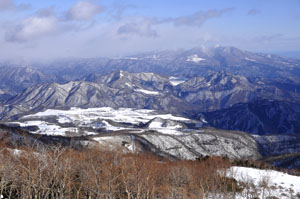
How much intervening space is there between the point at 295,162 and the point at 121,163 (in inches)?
3182

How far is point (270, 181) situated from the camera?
40.6 metres

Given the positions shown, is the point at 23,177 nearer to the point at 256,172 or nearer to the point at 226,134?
the point at 256,172

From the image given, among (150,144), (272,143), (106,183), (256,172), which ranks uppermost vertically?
(106,183)

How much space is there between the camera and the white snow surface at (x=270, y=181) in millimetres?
36812

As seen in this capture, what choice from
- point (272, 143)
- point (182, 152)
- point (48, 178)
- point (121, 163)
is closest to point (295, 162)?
point (182, 152)

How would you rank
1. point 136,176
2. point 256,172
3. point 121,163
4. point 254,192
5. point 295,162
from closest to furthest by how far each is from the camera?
point 136,176 < point 121,163 < point 254,192 < point 256,172 < point 295,162

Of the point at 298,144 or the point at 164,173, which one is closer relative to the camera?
the point at 164,173

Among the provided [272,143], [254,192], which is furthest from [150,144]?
[254,192]

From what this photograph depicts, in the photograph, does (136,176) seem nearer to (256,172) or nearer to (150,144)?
(256,172)

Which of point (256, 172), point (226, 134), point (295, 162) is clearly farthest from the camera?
point (226, 134)

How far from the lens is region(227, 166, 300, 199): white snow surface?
36812 millimetres

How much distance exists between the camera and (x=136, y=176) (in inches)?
1092

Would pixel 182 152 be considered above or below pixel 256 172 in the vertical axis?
below

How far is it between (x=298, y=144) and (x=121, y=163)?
447 ft
